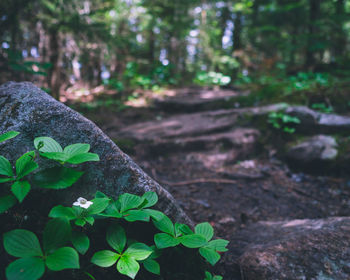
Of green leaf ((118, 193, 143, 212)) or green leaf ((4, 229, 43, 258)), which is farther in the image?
green leaf ((118, 193, 143, 212))

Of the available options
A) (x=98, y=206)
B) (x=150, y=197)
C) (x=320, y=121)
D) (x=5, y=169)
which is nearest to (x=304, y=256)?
(x=150, y=197)

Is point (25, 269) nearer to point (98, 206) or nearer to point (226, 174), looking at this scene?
point (98, 206)

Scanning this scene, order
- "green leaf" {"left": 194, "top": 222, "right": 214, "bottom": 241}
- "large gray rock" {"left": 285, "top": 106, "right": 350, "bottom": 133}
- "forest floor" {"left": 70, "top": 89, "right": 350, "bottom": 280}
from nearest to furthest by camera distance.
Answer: "green leaf" {"left": 194, "top": 222, "right": 214, "bottom": 241}
"forest floor" {"left": 70, "top": 89, "right": 350, "bottom": 280}
"large gray rock" {"left": 285, "top": 106, "right": 350, "bottom": 133}

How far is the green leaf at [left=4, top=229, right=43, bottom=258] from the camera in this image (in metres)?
0.96

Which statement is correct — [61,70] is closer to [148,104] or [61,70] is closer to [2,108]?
[148,104]

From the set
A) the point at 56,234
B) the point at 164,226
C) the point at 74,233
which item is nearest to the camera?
the point at 56,234

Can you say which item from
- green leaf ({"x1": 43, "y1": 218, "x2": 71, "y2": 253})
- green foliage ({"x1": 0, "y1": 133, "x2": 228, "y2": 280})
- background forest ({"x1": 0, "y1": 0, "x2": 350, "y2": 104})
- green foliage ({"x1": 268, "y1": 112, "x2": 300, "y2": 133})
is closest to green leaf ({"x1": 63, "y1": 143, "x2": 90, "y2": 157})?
green foliage ({"x1": 0, "y1": 133, "x2": 228, "y2": 280})

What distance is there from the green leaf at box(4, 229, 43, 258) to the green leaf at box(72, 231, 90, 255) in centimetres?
16

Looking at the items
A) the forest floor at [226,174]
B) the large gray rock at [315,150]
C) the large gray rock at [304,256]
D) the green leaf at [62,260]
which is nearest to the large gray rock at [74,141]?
the green leaf at [62,260]

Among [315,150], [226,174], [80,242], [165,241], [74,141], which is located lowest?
[226,174]

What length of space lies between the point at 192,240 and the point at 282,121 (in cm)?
399

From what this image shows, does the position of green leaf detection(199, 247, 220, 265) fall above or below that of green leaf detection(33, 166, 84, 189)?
below

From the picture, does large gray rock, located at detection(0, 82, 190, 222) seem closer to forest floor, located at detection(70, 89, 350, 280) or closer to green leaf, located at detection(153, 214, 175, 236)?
green leaf, located at detection(153, 214, 175, 236)

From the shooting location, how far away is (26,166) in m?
1.17
